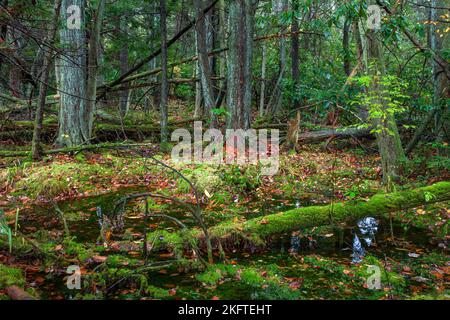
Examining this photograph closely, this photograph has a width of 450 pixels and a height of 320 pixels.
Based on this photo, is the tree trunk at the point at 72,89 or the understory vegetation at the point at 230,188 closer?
the understory vegetation at the point at 230,188

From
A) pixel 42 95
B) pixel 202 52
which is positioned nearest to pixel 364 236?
pixel 42 95

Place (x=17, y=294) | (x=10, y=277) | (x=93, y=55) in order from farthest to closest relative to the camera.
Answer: (x=93, y=55)
(x=10, y=277)
(x=17, y=294)

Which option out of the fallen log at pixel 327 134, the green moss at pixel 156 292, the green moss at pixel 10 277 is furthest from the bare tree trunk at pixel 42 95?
the fallen log at pixel 327 134

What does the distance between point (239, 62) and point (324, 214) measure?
5926 millimetres

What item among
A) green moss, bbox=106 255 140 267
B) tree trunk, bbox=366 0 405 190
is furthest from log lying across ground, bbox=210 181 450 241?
tree trunk, bbox=366 0 405 190

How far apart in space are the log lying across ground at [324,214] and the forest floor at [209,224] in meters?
0.23

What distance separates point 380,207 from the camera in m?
5.71

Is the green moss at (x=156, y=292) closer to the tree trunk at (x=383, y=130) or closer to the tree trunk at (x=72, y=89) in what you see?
the tree trunk at (x=383, y=130)

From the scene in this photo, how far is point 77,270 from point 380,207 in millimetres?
4275

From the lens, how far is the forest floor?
394 cm

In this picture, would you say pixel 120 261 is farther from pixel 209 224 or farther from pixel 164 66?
pixel 164 66

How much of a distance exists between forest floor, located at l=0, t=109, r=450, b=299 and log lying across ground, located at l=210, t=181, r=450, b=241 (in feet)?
0.75

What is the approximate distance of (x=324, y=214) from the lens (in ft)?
18.1

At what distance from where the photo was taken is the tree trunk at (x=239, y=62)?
1017 cm
